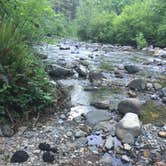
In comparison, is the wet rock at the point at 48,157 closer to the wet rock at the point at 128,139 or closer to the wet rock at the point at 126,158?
the wet rock at the point at 126,158

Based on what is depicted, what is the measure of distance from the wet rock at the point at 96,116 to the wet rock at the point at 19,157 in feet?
5.38

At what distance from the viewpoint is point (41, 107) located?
530 cm

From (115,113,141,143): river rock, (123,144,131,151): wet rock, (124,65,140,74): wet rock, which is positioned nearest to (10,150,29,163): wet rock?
(123,144,131,151): wet rock

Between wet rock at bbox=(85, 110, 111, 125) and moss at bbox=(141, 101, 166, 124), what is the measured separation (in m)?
0.69

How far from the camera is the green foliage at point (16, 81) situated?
4898 millimetres

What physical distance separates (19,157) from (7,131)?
0.72 meters

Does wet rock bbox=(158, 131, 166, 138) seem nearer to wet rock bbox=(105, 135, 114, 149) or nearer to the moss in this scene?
the moss

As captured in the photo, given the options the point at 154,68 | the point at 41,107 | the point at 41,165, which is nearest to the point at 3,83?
the point at 41,107

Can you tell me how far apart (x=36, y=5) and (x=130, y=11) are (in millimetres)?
25303

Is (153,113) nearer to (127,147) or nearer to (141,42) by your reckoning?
(127,147)

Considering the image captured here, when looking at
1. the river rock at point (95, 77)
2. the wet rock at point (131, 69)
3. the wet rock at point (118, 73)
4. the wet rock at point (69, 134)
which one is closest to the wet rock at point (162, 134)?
the wet rock at point (69, 134)

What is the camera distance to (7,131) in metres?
4.69

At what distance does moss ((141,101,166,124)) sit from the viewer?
5886 millimetres

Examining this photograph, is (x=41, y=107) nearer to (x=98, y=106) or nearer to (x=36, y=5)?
(x=98, y=106)
